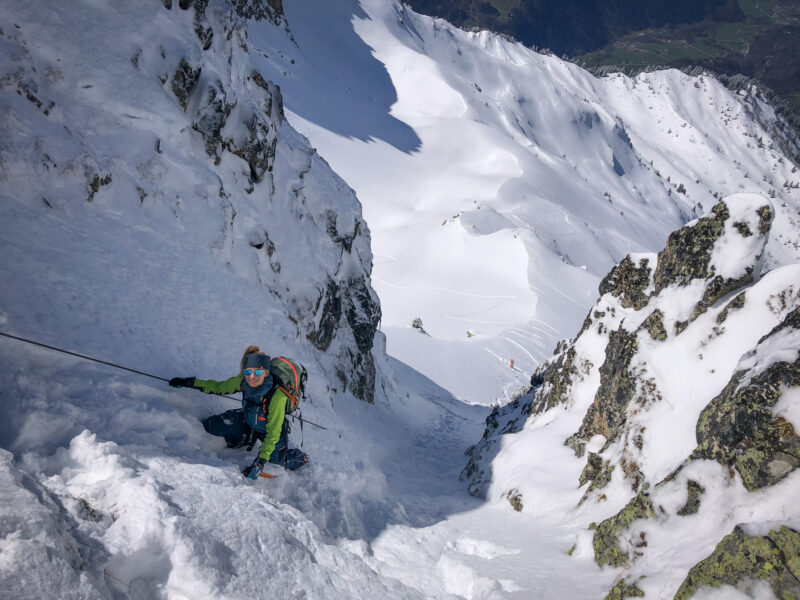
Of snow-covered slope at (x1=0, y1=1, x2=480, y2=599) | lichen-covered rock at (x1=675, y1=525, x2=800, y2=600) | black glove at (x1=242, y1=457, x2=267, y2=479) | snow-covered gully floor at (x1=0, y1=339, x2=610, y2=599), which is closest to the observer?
snow-covered gully floor at (x1=0, y1=339, x2=610, y2=599)

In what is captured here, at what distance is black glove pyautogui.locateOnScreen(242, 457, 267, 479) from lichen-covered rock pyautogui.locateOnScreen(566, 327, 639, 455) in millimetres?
6880

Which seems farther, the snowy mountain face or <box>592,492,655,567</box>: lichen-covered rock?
<box>592,492,655,567</box>: lichen-covered rock

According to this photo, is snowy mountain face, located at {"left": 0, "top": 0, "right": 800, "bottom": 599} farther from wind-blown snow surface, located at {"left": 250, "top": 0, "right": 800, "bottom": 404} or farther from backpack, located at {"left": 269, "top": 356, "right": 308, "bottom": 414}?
wind-blown snow surface, located at {"left": 250, "top": 0, "right": 800, "bottom": 404}

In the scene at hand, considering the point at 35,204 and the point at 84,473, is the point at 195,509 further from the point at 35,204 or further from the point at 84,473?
the point at 35,204

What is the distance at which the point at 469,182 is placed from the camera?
62188 mm

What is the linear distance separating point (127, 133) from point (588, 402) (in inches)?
470

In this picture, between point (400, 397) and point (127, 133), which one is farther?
point (400, 397)

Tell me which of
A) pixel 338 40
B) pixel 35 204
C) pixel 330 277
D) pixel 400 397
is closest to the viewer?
pixel 35 204

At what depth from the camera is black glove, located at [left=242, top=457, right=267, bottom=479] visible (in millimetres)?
6422

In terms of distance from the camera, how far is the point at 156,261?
870 cm

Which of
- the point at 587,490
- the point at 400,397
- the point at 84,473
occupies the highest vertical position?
the point at 587,490

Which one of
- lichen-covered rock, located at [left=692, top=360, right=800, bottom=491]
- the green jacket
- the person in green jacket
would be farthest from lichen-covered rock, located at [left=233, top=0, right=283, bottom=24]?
lichen-covered rock, located at [left=692, top=360, right=800, bottom=491]

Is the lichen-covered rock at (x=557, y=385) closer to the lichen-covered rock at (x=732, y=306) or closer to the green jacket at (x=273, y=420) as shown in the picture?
the lichen-covered rock at (x=732, y=306)

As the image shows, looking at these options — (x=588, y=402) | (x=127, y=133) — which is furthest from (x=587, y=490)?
(x=127, y=133)
